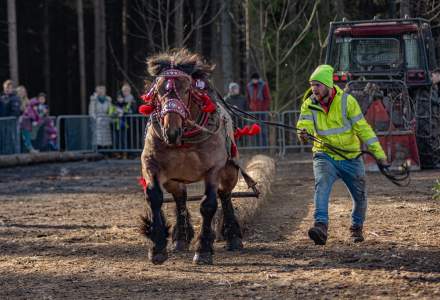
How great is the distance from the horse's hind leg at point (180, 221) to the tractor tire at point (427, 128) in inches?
357

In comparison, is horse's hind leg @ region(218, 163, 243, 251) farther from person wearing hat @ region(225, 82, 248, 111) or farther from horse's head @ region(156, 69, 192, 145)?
person wearing hat @ region(225, 82, 248, 111)

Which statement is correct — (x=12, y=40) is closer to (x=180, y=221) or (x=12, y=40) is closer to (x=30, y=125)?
(x=30, y=125)

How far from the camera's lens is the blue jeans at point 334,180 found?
943 centimetres

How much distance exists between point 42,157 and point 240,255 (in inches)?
558

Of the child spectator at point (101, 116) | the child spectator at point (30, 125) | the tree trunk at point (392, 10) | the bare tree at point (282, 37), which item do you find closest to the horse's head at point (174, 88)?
the child spectator at point (30, 125)

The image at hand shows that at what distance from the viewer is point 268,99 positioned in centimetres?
2436

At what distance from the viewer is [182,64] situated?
895 centimetres

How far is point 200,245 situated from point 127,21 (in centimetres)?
3254

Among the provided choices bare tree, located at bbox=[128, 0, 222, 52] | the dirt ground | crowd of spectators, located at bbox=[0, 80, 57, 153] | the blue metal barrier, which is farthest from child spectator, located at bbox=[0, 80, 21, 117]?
the dirt ground

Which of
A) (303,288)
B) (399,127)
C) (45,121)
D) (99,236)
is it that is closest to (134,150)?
(45,121)

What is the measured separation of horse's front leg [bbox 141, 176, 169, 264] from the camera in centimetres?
862

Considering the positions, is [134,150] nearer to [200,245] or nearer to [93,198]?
[93,198]

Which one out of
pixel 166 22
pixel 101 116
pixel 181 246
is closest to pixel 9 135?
pixel 101 116

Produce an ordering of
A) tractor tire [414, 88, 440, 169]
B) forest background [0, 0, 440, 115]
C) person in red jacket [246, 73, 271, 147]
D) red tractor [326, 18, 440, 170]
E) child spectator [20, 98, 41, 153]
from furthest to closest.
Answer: forest background [0, 0, 440, 115] → person in red jacket [246, 73, 271, 147] → child spectator [20, 98, 41, 153] → tractor tire [414, 88, 440, 169] → red tractor [326, 18, 440, 170]
